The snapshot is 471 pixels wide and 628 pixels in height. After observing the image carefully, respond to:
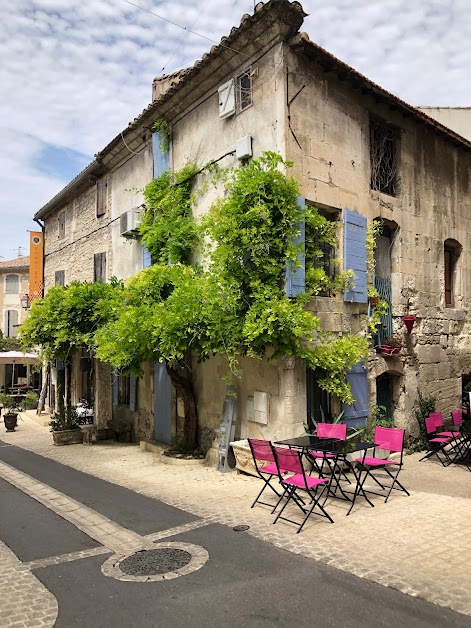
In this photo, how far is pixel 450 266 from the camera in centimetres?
1236

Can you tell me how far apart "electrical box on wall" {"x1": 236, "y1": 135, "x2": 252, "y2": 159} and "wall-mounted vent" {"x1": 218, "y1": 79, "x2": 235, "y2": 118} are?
762 mm

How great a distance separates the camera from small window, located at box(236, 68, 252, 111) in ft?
30.0

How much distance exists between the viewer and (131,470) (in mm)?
9562

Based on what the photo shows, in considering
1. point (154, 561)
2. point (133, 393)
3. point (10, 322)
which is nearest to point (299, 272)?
point (154, 561)

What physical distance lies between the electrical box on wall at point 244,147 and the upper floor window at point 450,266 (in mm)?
5723

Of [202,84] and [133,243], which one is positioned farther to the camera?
[133,243]

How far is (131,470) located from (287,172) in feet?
20.1

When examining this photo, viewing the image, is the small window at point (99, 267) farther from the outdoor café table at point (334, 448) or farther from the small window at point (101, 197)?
the outdoor café table at point (334, 448)

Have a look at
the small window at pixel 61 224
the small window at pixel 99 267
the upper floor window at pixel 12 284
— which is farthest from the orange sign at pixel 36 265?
the upper floor window at pixel 12 284

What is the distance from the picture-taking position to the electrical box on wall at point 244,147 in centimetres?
895

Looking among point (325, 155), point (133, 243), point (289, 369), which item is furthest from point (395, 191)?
point (133, 243)

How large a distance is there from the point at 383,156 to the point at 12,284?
27818 millimetres

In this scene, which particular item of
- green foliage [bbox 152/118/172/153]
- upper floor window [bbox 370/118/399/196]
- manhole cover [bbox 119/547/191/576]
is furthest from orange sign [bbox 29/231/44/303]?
manhole cover [bbox 119/547/191/576]

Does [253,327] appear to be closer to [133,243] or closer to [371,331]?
[371,331]
